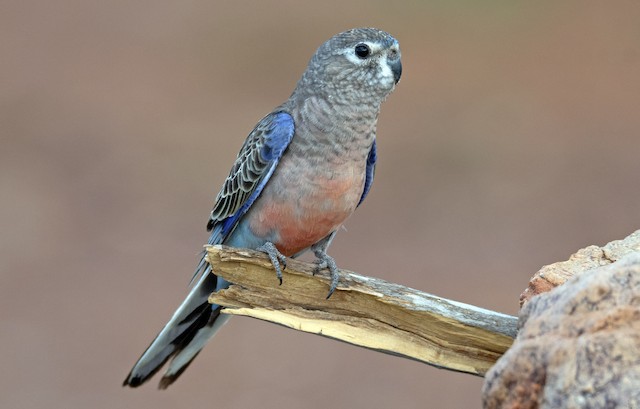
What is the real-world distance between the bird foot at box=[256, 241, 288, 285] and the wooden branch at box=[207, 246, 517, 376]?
1.1 inches

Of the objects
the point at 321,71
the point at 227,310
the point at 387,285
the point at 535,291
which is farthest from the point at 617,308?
the point at 321,71

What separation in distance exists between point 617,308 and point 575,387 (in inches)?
11.6

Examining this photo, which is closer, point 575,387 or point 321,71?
point 575,387

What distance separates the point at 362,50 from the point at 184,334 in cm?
172

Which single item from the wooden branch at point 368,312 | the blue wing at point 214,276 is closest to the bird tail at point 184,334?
the blue wing at point 214,276

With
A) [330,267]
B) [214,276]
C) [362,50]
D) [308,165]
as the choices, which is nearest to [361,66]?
[362,50]

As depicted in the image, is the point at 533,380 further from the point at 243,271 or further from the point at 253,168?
the point at 253,168

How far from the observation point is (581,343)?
244 cm

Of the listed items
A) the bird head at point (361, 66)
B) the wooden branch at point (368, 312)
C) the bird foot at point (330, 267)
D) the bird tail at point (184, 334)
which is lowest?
the bird tail at point (184, 334)

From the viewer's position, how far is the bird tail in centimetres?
430

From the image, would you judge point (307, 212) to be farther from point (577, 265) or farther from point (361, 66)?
point (577, 265)

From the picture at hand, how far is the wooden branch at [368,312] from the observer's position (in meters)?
3.59

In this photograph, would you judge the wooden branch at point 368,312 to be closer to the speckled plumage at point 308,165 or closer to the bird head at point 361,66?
the speckled plumage at point 308,165

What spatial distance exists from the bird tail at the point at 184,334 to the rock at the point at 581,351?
6.76ft
